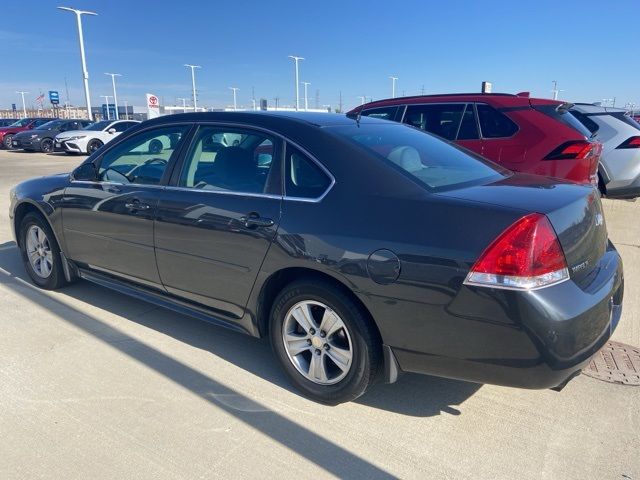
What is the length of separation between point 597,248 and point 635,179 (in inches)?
224

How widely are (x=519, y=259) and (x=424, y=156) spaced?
3.77 ft

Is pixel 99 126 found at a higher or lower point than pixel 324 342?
higher

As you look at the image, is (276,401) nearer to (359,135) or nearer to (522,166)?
(359,135)

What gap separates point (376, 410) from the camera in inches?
115

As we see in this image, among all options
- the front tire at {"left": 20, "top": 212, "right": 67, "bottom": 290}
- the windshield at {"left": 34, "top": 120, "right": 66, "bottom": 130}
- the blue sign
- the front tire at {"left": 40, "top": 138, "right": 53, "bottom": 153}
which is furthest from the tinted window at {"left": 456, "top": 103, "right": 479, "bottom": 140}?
the blue sign

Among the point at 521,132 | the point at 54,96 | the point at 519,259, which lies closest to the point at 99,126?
the point at 521,132

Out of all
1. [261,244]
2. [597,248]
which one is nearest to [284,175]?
[261,244]

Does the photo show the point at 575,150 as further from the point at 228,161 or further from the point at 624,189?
the point at 228,161

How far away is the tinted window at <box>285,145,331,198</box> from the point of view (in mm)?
2891

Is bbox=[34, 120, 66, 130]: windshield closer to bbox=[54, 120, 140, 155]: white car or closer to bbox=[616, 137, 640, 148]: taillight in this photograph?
bbox=[54, 120, 140, 155]: white car

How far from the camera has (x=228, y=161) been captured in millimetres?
3400

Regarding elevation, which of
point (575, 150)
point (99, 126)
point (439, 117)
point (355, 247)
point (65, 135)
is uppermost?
point (439, 117)

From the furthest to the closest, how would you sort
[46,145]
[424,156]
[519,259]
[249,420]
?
[46,145] < [424,156] < [249,420] < [519,259]

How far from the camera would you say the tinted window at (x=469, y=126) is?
20.2 ft
